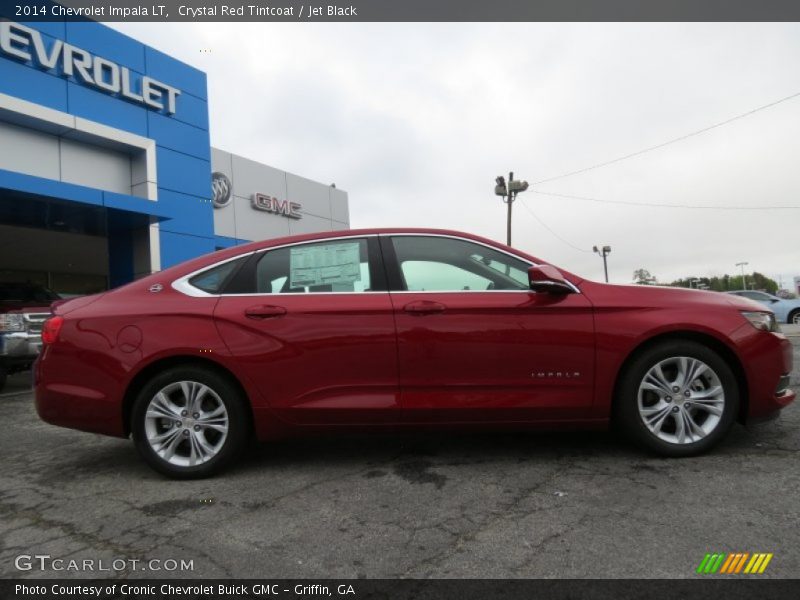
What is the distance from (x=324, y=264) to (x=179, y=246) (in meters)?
11.4

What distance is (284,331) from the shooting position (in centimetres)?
323

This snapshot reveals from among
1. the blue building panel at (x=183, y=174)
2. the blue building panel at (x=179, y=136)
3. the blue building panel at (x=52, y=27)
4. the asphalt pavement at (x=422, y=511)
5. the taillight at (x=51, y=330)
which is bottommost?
the asphalt pavement at (x=422, y=511)

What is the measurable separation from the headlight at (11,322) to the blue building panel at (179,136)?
770 centimetres

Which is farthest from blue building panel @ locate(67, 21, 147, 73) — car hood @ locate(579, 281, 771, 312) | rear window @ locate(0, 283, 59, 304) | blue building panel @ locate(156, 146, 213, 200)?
car hood @ locate(579, 281, 771, 312)

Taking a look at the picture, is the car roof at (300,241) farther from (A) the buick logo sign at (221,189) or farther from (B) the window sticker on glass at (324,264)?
(A) the buick logo sign at (221,189)

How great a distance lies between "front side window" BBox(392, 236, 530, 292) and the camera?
3.34m

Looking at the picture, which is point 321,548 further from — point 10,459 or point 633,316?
point 10,459

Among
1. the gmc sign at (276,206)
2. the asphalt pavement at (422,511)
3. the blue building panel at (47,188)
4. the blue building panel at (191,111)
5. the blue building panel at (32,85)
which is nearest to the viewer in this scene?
the asphalt pavement at (422,511)

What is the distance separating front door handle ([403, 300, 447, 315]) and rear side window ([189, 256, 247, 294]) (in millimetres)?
1152

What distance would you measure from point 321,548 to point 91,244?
58.6 feet

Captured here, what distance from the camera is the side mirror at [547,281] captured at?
3193 mm

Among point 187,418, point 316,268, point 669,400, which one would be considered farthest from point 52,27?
point 669,400

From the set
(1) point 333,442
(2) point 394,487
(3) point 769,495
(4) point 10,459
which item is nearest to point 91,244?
(4) point 10,459
